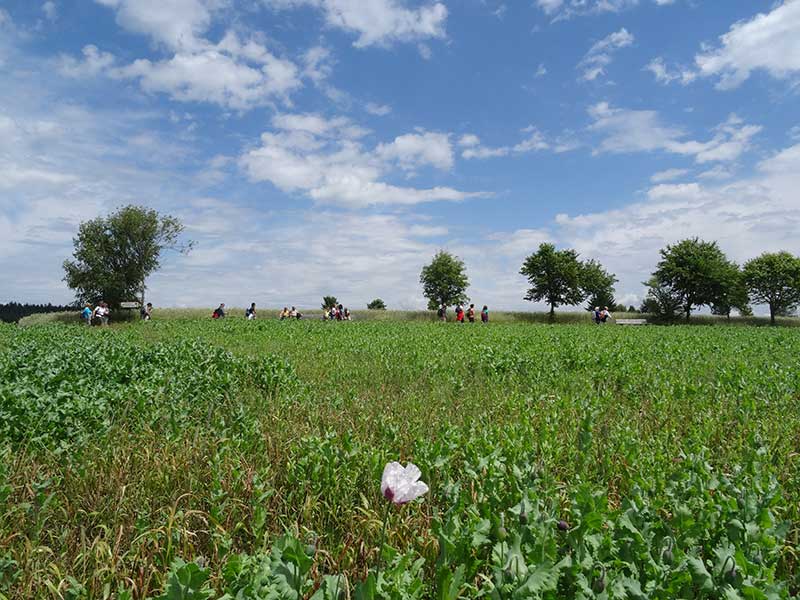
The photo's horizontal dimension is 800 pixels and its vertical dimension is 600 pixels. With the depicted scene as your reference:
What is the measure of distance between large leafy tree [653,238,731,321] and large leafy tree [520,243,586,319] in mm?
11072

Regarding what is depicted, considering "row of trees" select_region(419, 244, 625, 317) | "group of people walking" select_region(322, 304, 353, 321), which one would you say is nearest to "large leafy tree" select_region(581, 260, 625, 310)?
"row of trees" select_region(419, 244, 625, 317)

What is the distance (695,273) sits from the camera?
62344 millimetres

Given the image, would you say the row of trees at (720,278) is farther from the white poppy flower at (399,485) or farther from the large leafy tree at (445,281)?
the white poppy flower at (399,485)

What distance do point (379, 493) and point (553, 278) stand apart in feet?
215

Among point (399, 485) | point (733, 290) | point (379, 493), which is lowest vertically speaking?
point (379, 493)

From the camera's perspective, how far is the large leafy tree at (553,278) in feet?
215

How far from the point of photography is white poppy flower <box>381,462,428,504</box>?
6.22 ft

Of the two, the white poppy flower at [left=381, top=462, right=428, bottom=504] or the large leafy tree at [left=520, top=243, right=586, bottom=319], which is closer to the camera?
the white poppy flower at [left=381, top=462, right=428, bottom=504]

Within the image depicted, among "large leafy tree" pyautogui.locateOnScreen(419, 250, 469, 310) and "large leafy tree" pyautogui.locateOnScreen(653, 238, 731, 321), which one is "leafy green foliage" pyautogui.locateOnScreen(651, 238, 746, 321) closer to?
"large leafy tree" pyautogui.locateOnScreen(653, 238, 731, 321)

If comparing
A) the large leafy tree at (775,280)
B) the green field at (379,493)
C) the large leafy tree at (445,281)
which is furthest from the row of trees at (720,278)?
the green field at (379,493)

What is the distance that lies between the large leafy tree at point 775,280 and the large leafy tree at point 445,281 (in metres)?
37.3

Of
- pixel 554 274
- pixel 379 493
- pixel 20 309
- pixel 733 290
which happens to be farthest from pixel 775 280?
pixel 20 309

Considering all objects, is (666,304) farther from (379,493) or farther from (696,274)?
(379,493)

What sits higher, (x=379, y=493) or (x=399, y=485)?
(x=399, y=485)
